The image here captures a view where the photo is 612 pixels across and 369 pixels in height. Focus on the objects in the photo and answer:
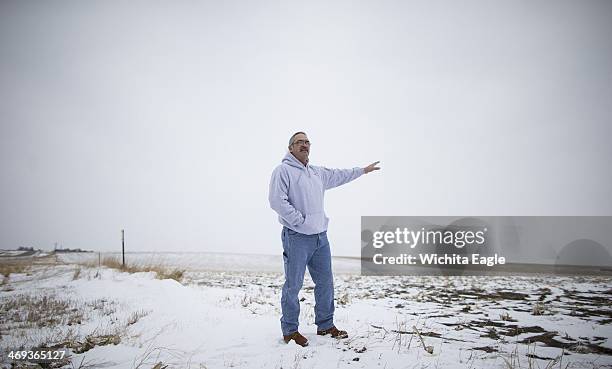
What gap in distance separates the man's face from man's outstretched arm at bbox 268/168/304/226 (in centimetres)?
37

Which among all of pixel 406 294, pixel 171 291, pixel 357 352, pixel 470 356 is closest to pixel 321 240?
pixel 357 352

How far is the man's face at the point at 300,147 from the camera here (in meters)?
3.39

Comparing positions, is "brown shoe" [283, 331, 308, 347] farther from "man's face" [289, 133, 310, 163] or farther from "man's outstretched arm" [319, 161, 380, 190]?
"man's face" [289, 133, 310, 163]

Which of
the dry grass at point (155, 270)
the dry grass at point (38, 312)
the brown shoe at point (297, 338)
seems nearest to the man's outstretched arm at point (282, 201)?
the brown shoe at point (297, 338)

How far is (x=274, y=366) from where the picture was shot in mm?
2424

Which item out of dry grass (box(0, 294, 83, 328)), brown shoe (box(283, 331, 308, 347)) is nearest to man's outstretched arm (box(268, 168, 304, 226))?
brown shoe (box(283, 331, 308, 347))

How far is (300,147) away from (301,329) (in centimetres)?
228

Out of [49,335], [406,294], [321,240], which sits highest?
[321,240]

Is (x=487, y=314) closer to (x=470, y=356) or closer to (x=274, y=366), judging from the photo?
(x=470, y=356)

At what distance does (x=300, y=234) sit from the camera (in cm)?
317

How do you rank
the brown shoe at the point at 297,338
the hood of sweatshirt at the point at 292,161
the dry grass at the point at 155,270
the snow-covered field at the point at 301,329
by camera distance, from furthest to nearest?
the dry grass at the point at 155,270, the hood of sweatshirt at the point at 292,161, the brown shoe at the point at 297,338, the snow-covered field at the point at 301,329

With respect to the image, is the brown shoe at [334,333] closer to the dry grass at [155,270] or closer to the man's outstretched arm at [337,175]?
the man's outstretched arm at [337,175]

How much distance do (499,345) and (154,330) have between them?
397 centimetres

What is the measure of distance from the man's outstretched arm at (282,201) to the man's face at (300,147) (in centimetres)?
37
